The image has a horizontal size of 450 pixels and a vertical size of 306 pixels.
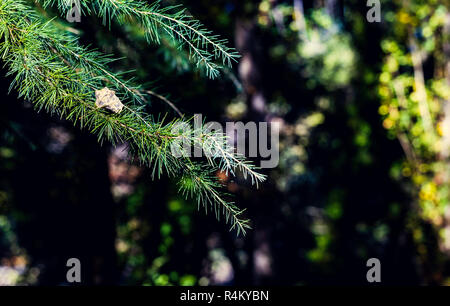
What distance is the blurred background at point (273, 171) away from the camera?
2.83 meters

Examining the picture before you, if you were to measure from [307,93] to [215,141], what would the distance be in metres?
4.47

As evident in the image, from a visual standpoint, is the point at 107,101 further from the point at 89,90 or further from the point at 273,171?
the point at 273,171

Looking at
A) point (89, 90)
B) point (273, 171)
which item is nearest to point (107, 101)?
point (89, 90)

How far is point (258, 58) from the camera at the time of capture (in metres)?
3.99

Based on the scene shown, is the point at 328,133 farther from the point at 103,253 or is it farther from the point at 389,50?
the point at 103,253

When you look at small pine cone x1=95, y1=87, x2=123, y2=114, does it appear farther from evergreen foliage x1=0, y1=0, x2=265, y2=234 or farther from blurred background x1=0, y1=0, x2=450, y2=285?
blurred background x1=0, y1=0, x2=450, y2=285

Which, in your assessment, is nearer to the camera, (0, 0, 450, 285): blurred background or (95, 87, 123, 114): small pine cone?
(95, 87, 123, 114): small pine cone

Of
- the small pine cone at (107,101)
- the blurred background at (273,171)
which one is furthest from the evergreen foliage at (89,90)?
the blurred background at (273,171)

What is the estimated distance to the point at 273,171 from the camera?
411cm

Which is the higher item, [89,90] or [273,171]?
[273,171]

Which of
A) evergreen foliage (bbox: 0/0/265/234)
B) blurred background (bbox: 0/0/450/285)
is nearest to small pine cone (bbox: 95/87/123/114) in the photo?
evergreen foliage (bbox: 0/0/265/234)

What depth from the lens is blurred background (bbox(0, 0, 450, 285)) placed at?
9.28 feet

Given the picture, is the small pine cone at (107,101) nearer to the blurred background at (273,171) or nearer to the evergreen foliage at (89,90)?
the evergreen foliage at (89,90)

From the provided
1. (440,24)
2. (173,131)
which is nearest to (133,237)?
(173,131)
